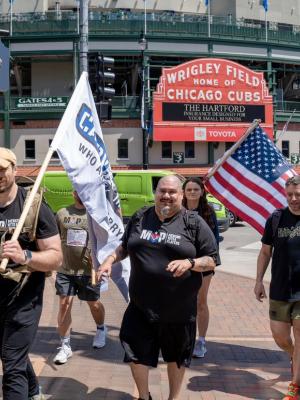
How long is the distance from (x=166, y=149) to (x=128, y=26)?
7632 millimetres

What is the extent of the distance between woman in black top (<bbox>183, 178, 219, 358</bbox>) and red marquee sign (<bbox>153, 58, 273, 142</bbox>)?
25677 millimetres

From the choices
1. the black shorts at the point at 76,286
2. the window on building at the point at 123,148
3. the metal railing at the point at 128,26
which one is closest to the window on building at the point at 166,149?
the window on building at the point at 123,148

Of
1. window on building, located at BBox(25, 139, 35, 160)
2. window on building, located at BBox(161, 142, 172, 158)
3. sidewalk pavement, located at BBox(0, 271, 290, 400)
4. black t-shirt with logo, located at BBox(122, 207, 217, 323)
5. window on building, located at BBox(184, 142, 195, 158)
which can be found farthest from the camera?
window on building, located at BBox(184, 142, 195, 158)

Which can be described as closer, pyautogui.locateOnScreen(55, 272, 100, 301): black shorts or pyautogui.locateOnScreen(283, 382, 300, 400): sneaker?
pyautogui.locateOnScreen(283, 382, 300, 400): sneaker

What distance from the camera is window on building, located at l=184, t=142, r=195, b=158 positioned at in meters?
32.9

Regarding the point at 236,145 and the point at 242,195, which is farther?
the point at 236,145

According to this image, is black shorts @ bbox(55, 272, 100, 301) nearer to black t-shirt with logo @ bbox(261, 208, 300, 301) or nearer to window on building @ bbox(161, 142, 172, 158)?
black t-shirt with logo @ bbox(261, 208, 300, 301)

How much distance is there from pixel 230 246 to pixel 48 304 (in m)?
8.28

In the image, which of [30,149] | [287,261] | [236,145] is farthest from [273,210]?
[30,149]

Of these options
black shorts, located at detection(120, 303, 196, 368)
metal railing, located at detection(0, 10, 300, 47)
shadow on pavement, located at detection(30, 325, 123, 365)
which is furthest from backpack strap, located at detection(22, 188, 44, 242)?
metal railing, located at detection(0, 10, 300, 47)

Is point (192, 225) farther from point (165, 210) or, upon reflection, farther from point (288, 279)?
point (288, 279)

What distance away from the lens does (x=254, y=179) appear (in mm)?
5965

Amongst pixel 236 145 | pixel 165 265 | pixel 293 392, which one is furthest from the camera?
pixel 236 145

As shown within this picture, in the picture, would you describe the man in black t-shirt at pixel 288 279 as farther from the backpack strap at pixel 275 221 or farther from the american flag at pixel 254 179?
the american flag at pixel 254 179
